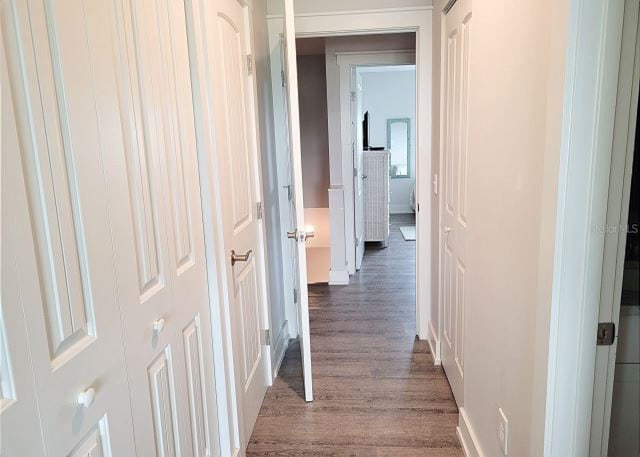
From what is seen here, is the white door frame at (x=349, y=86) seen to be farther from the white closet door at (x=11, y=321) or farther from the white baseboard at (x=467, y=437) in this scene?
the white closet door at (x=11, y=321)

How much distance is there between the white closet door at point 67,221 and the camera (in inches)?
30.6

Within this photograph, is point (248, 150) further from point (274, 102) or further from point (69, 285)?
point (69, 285)

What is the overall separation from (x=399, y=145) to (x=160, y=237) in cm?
759

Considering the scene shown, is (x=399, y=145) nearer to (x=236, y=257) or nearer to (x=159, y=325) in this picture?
(x=236, y=257)

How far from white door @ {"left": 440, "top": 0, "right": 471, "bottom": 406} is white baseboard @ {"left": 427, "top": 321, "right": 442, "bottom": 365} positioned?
0.13 metres

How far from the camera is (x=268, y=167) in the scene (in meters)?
2.75

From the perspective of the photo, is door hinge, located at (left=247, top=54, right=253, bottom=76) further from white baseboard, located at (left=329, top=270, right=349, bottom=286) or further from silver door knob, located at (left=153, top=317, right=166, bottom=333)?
white baseboard, located at (left=329, top=270, right=349, bottom=286)

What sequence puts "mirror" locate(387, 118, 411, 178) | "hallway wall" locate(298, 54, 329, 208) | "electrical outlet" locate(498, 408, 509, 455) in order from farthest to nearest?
"mirror" locate(387, 118, 411, 178)
"hallway wall" locate(298, 54, 329, 208)
"electrical outlet" locate(498, 408, 509, 455)

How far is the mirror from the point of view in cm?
840

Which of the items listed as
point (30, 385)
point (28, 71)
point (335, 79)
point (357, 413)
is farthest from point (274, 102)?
point (30, 385)

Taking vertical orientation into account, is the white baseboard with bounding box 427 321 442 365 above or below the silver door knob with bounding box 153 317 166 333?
below

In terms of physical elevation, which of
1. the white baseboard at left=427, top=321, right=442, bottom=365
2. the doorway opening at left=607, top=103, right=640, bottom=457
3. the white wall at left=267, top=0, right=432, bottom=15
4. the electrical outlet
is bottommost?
the white baseboard at left=427, top=321, right=442, bottom=365

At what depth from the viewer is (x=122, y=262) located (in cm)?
110

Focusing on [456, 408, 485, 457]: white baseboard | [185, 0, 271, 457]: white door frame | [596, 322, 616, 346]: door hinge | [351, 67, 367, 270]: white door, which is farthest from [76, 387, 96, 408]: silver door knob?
[351, 67, 367, 270]: white door
